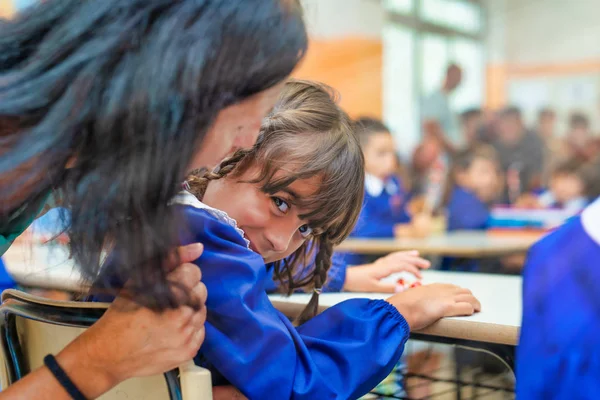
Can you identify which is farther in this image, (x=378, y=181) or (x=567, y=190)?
(x=567, y=190)

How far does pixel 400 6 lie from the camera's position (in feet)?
24.4

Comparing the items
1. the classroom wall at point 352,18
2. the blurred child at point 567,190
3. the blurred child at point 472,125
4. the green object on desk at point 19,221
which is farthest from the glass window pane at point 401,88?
the green object on desk at point 19,221

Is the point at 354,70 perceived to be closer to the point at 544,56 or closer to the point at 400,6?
the point at 400,6

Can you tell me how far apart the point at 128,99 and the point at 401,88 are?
698 cm

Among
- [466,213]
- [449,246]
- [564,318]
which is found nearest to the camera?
[564,318]

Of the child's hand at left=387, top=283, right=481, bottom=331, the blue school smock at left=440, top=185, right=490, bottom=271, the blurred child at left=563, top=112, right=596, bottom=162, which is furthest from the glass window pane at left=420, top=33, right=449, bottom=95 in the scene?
the child's hand at left=387, top=283, right=481, bottom=331

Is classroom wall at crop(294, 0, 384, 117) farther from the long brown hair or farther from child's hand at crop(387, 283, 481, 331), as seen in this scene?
child's hand at crop(387, 283, 481, 331)

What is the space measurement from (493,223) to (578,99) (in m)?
4.98

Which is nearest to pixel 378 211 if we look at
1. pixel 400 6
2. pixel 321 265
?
pixel 321 265

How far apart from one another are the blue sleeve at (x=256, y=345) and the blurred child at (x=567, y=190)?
4.33m

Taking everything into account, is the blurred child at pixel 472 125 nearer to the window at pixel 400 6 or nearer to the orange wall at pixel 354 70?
the orange wall at pixel 354 70

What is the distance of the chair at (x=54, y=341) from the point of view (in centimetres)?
74

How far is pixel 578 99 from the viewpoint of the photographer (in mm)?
8539

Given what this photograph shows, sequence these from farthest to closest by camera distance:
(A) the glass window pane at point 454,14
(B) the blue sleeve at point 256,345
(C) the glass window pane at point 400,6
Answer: (A) the glass window pane at point 454,14 → (C) the glass window pane at point 400,6 → (B) the blue sleeve at point 256,345
